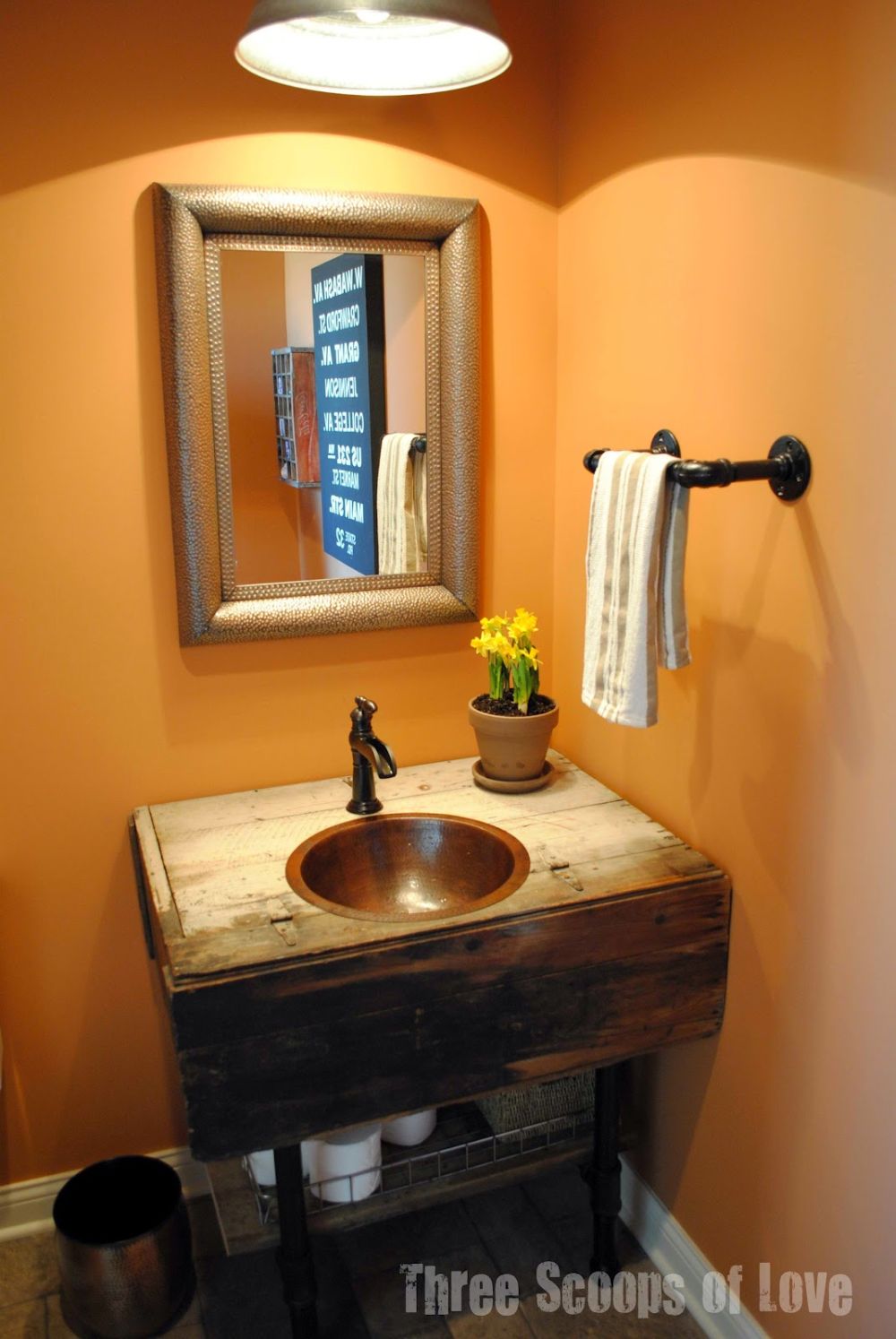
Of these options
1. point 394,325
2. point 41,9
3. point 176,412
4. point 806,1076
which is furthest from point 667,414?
point 41,9

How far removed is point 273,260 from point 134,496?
0.46 meters

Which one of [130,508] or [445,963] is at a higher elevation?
[130,508]

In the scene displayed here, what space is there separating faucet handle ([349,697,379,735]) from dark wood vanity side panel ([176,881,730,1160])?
0.47 meters

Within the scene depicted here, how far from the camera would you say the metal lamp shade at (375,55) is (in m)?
1.37

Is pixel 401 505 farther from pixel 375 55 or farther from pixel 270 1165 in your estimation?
pixel 270 1165

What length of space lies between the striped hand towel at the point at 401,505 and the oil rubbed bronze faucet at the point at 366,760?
0.33 metres

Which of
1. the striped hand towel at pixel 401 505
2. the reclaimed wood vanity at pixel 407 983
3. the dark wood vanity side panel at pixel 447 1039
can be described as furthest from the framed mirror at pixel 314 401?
the dark wood vanity side panel at pixel 447 1039

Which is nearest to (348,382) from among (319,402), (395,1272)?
(319,402)

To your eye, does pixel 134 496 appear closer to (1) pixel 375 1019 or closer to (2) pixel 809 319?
(1) pixel 375 1019

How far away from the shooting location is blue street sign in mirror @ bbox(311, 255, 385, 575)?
1829 mm

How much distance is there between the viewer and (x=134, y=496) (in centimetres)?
182

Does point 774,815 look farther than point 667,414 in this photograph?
No

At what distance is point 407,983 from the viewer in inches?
57.0

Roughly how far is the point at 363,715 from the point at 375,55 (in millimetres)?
962
